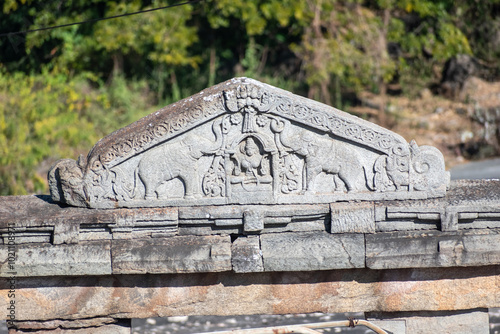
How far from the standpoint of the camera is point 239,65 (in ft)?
42.7

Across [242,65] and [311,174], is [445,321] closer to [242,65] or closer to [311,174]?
[311,174]

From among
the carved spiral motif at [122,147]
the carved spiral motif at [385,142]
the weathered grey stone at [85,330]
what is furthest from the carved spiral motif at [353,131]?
the weathered grey stone at [85,330]

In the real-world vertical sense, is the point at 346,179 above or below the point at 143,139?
below

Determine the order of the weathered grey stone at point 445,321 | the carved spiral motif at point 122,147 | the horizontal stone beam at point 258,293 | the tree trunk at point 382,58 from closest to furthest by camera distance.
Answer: the carved spiral motif at point 122,147, the horizontal stone beam at point 258,293, the weathered grey stone at point 445,321, the tree trunk at point 382,58

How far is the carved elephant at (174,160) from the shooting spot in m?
3.97

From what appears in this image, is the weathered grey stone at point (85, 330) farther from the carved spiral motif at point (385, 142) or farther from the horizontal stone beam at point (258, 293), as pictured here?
the carved spiral motif at point (385, 142)

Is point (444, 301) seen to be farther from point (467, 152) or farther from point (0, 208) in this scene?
point (467, 152)

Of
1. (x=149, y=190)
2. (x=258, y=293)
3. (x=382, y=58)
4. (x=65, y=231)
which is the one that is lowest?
(x=258, y=293)

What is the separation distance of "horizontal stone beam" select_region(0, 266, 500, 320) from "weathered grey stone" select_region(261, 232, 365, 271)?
0.25 metres

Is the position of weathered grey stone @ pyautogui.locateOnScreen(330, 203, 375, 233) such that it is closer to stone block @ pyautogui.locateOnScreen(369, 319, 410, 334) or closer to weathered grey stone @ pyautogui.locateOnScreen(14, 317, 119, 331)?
stone block @ pyautogui.locateOnScreen(369, 319, 410, 334)

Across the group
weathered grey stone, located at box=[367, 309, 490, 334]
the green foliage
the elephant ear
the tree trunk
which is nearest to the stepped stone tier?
the elephant ear

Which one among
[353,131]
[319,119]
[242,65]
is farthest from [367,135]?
[242,65]

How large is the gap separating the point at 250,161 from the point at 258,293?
0.97m

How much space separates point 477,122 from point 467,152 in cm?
88
